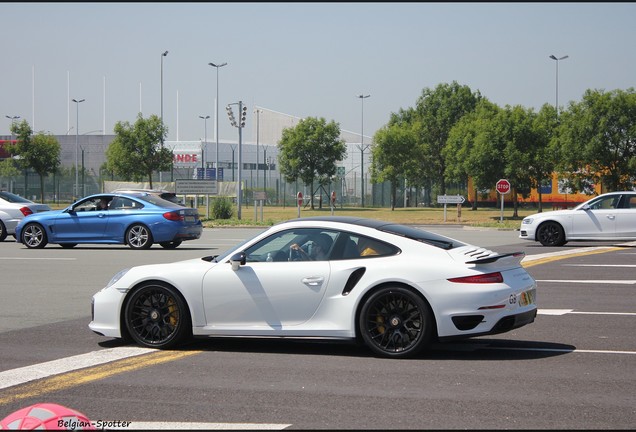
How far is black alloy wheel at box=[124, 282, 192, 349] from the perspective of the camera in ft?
28.6

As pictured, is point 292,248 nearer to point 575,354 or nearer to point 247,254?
point 247,254

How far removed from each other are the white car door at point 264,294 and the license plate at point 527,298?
→ 177 centimetres

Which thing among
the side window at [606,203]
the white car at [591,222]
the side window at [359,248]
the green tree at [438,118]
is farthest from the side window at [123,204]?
the green tree at [438,118]

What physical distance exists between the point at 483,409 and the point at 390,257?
7.83 ft

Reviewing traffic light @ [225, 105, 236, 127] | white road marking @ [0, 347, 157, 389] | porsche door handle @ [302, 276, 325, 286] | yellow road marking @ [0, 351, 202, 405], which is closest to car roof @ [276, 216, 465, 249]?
porsche door handle @ [302, 276, 325, 286]

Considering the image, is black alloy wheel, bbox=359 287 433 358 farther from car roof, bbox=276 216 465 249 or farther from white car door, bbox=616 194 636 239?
white car door, bbox=616 194 636 239

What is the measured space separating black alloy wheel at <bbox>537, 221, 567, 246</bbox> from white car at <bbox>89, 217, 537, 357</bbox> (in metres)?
15.0

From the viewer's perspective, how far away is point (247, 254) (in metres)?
8.83

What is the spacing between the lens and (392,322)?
8.20 m

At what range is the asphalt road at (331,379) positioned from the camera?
241 inches

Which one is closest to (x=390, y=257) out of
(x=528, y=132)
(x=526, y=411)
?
(x=526, y=411)

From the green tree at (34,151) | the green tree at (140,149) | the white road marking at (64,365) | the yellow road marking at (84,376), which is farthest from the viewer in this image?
the green tree at (34,151)

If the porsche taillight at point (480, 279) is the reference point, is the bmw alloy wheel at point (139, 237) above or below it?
below

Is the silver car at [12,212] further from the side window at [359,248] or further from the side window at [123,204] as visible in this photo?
the side window at [359,248]
